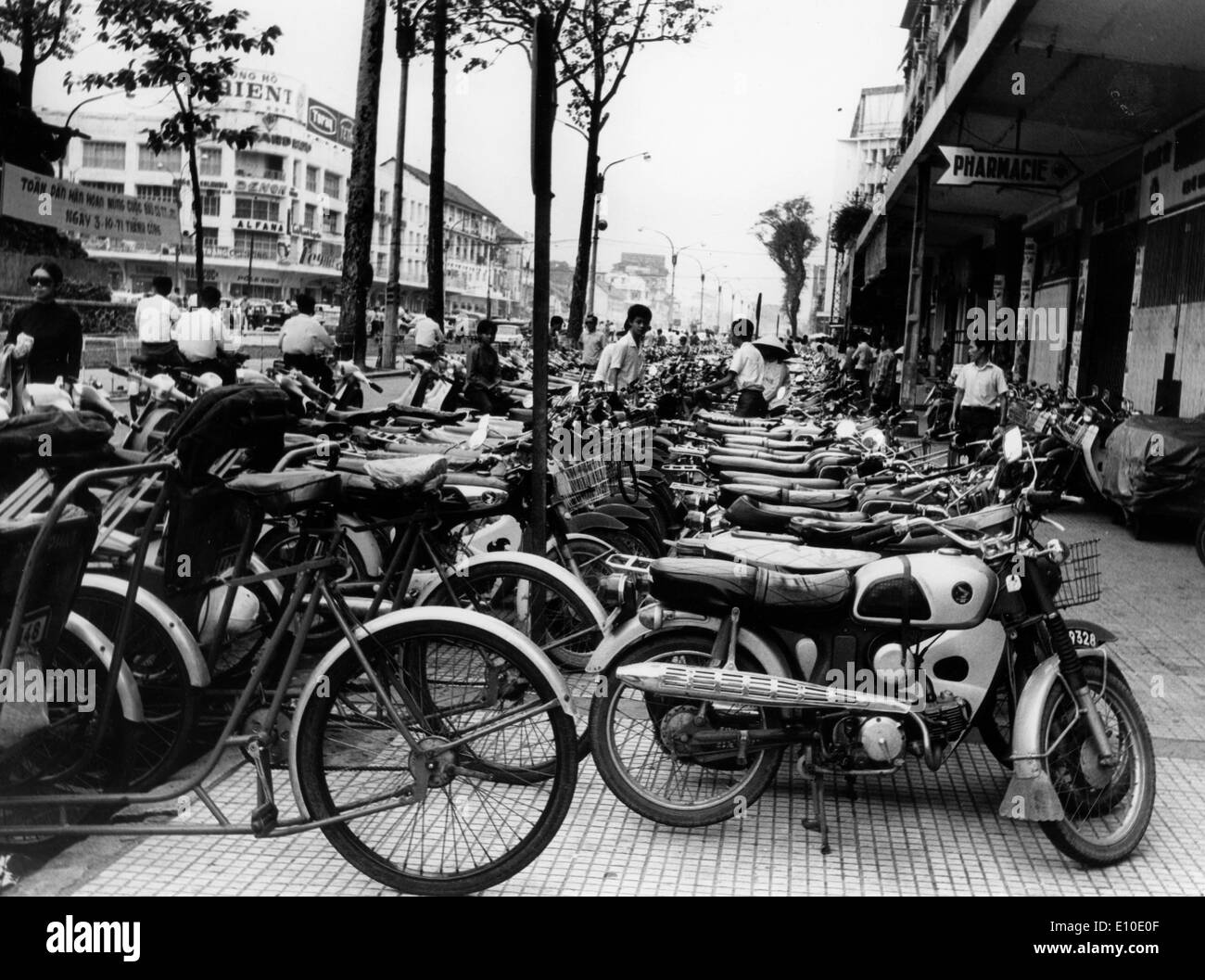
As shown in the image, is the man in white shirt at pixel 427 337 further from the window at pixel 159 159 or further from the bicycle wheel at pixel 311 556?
the bicycle wheel at pixel 311 556

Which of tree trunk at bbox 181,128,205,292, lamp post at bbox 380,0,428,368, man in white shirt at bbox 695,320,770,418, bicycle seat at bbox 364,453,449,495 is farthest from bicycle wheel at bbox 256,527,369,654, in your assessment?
man in white shirt at bbox 695,320,770,418

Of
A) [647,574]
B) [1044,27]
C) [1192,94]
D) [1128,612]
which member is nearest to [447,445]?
[647,574]

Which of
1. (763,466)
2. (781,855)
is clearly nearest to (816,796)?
(781,855)

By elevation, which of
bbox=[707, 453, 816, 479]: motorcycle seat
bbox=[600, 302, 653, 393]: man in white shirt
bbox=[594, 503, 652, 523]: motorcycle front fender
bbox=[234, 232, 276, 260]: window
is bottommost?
bbox=[594, 503, 652, 523]: motorcycle front fender

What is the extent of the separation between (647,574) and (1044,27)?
8259 mm

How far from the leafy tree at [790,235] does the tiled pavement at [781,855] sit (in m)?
31.5

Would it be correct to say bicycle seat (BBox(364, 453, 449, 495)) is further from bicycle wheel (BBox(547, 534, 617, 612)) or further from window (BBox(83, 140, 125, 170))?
window (BBox(83, 140, 125, 170))

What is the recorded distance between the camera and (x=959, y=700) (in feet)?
12.7

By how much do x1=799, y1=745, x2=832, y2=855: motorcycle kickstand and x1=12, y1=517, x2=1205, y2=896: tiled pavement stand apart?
4 centimetres

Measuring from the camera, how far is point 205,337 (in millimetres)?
8016

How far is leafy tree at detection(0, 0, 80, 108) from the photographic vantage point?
4836 millimetres

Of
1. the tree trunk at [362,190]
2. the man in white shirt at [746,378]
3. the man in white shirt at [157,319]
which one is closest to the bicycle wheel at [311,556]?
the man in white shirt at [157,319]

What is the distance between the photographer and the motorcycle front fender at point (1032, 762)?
3.51m
